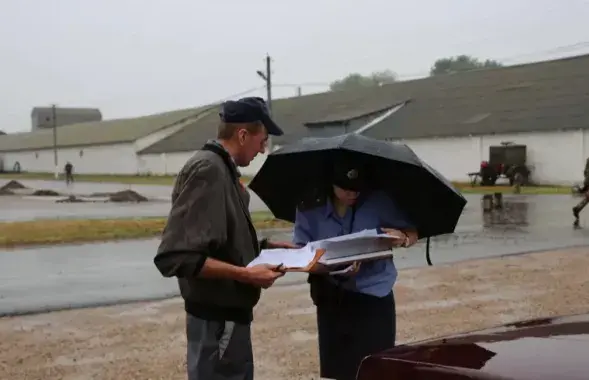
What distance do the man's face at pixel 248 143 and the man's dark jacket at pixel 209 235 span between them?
69 millimetres

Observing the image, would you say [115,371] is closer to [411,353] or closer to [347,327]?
[347,327]

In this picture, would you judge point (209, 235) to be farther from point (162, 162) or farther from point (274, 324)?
point (162, 162)

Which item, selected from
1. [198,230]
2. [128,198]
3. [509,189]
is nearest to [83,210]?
[128,198]

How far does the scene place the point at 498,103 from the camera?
44344mm

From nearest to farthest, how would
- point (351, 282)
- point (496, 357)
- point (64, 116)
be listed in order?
1. point (496, 357)
2. point (351, 282)
3. point (64, 116)

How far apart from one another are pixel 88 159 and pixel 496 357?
75.9 metres

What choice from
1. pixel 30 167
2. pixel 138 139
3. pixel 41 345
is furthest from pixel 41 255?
pixel 30 167

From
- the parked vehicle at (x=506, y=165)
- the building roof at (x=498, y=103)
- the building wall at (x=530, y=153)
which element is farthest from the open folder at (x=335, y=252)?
the building roof at (x=498, y=103)

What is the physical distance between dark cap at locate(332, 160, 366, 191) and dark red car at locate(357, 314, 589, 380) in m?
0.94

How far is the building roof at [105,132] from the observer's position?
70875 millimetres

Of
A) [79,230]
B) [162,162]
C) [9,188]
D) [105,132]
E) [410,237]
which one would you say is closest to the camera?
[410,237]

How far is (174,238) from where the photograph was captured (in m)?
3.18

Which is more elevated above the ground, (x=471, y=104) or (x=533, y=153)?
(x=471, y=104)

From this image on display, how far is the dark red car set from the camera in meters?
2.49
